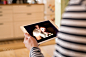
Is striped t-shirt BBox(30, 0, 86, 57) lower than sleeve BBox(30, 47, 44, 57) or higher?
higher

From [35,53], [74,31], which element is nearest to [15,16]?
[35,53]

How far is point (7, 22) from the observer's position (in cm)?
279

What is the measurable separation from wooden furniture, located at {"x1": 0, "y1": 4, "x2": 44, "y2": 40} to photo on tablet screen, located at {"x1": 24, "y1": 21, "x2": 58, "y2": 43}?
1.91 m

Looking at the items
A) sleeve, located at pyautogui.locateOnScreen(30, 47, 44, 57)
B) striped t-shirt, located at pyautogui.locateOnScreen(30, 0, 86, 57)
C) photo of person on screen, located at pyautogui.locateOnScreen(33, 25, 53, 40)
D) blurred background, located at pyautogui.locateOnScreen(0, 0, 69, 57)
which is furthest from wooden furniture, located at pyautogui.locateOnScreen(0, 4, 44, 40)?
striped t-shirt, located at pyautogui.locateOnScreen(30, 0, 86, 57)

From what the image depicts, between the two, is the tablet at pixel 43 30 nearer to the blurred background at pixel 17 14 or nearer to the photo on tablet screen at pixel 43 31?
the photo on tablet screen at pixel 43 31

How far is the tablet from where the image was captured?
0.90 metres

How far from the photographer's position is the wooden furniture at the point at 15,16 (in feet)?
8.99

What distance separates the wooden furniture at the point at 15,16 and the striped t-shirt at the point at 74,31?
256cm

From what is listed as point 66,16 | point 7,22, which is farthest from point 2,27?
point 66,16

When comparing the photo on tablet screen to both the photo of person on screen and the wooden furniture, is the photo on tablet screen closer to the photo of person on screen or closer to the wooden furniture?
the photo of person on screen

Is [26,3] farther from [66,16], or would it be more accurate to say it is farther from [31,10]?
[66,16]

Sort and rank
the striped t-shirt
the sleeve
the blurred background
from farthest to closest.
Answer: the blurred background, the sleeve, the striped t-shirt

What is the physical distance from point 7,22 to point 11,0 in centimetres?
53

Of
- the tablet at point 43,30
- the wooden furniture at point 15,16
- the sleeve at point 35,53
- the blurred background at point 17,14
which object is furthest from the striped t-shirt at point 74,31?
the wooden furniture at point 15,16
